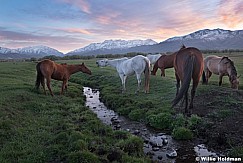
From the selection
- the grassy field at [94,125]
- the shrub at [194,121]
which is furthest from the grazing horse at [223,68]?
the shrub at [194,121]

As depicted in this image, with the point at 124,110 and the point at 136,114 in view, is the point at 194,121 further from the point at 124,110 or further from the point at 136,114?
the point at 124,110

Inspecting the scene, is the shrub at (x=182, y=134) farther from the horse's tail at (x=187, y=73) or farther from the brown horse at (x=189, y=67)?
the brown horse at (x=189, y=67)

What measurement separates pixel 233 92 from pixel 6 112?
11.5 m

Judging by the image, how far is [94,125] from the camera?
916 cm

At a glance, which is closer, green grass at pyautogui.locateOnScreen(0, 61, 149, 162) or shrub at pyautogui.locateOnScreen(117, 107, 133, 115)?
green grass at pyautogui.locateOnScreen(0, 61, 149, 162)

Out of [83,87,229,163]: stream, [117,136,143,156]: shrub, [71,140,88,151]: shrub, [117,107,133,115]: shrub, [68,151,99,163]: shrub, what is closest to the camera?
[68,151,99,163]: shrub

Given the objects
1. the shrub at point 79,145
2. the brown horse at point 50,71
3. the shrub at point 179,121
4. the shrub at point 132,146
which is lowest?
the shrub at point 132,146

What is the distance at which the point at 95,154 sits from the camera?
6.55m

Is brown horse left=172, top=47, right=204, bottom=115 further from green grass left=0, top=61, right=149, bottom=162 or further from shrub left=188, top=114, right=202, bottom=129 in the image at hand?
green grass left=0, top=61, right=149, bottom=162

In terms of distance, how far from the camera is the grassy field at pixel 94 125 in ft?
21.6

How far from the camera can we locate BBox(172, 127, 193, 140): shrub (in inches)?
322

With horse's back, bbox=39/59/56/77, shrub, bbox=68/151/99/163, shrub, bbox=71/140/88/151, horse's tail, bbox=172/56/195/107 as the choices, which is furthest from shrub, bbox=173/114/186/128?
horse's back, bbox=39/59/56/77

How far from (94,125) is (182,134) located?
Result: 3.43 metres

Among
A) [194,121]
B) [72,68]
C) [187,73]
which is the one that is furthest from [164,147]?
[72,68]
